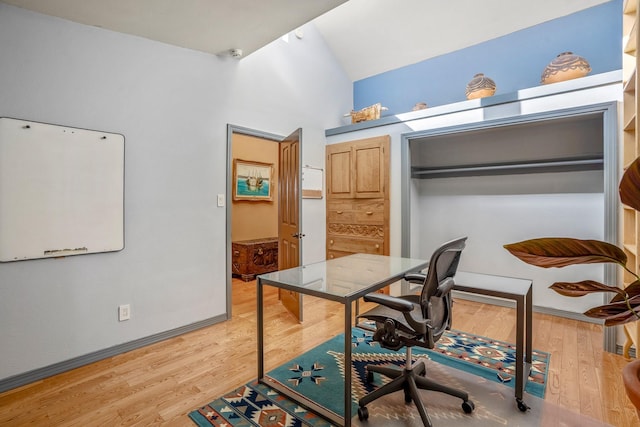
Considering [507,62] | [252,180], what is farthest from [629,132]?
[252,180]

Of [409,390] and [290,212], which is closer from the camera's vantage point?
[409,390]

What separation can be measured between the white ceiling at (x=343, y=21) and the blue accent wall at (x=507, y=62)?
0.10 metres

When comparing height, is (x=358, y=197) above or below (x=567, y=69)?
below

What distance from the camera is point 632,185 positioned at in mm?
873

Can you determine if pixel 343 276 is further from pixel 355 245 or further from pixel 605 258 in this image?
pixel 355 245

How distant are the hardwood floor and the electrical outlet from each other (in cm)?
28

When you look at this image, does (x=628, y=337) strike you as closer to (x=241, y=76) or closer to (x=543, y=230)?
(x=543, y=230)

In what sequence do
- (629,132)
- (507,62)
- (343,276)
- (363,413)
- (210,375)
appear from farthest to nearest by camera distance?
(507,62), (629,132), (210,375), (343,276), (363,413)

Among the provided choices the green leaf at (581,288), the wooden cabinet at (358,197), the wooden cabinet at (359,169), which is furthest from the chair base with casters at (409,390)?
the wooden cabinet at (359,169)

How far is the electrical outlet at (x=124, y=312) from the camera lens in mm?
2527

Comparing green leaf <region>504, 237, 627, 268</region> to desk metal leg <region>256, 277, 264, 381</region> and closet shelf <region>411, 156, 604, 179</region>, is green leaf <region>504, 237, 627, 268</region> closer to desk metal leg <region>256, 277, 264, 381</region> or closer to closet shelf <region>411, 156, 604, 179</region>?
desk metal leg <region>256, 277, 264, 381</region>

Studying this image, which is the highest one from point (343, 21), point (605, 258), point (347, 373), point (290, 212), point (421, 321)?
point (343, 21)

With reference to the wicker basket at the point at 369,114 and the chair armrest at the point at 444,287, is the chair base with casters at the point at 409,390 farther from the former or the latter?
the wicker basket at the point at 369,114

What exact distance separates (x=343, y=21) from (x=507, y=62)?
211 cm
